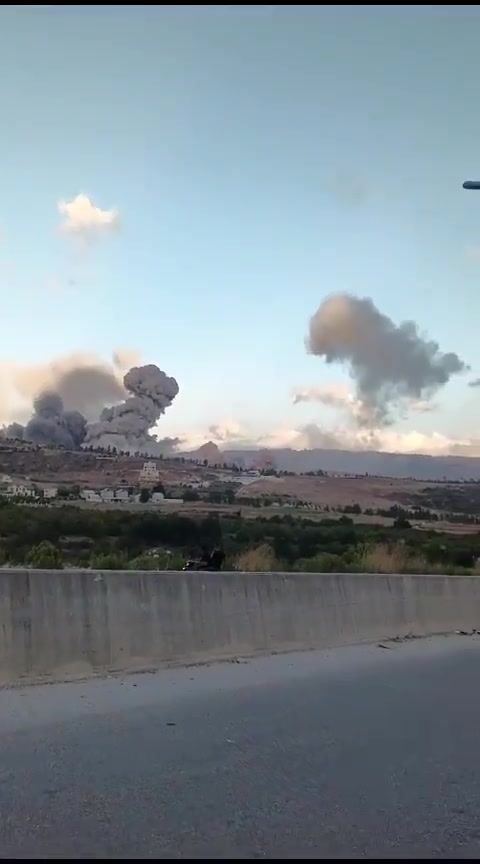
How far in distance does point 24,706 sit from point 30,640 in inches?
41.3

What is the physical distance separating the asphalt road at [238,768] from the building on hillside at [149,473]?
1314 inches

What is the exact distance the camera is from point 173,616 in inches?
429

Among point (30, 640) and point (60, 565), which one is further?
point (60, 565)

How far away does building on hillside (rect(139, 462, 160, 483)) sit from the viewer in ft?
144

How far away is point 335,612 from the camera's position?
1395 centimetres

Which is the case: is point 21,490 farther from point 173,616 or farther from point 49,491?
point 173,616

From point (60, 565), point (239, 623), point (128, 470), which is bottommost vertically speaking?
point (239, 623)

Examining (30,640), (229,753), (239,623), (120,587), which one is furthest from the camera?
(239,623)

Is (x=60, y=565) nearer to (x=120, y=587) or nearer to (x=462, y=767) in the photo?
(x=120, y=587)

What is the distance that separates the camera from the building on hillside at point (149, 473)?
4391 cm

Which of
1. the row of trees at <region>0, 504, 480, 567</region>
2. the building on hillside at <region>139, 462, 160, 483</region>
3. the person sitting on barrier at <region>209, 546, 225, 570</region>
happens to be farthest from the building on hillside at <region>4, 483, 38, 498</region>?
the person sitting on barrier at <region>209, 546, 225, 570</region>

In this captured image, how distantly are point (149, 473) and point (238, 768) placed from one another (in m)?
39.3

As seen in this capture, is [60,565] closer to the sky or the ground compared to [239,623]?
closer to the sky

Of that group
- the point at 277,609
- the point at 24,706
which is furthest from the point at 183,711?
the point at 277,609
